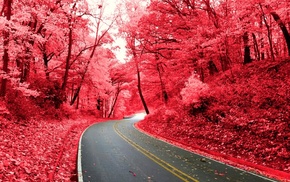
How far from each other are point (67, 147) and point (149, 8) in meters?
12.6

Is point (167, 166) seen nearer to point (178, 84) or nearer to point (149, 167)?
point (149, 167)

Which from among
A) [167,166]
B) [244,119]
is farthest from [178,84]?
[167,166]

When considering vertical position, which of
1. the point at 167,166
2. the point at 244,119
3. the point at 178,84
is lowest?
the point at 167,166

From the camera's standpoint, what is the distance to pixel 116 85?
4303 centimetres

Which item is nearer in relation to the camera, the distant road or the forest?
the distant road

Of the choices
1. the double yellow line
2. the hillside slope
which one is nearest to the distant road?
the double yellow line

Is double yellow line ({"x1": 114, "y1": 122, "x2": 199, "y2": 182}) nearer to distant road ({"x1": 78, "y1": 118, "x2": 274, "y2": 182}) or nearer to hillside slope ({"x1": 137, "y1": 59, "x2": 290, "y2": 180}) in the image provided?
distant road ({"x1": 78, "y1": 118, "x2": 274, "y2": 182})

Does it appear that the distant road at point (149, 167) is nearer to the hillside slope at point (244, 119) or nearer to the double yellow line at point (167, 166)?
the double yellow line at point (167, 166)

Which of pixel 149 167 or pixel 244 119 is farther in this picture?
pixel 244 119

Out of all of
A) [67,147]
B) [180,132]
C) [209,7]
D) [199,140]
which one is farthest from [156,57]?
[67,147]

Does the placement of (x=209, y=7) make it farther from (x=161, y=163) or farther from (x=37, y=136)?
(x=37, y=136)

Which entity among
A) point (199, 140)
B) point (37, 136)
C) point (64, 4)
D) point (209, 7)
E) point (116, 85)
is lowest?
point (199, 140)

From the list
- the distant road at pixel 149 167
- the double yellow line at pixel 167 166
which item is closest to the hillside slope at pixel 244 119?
the distant road at pixel 149 167

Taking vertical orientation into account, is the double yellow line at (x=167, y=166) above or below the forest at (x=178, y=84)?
below
